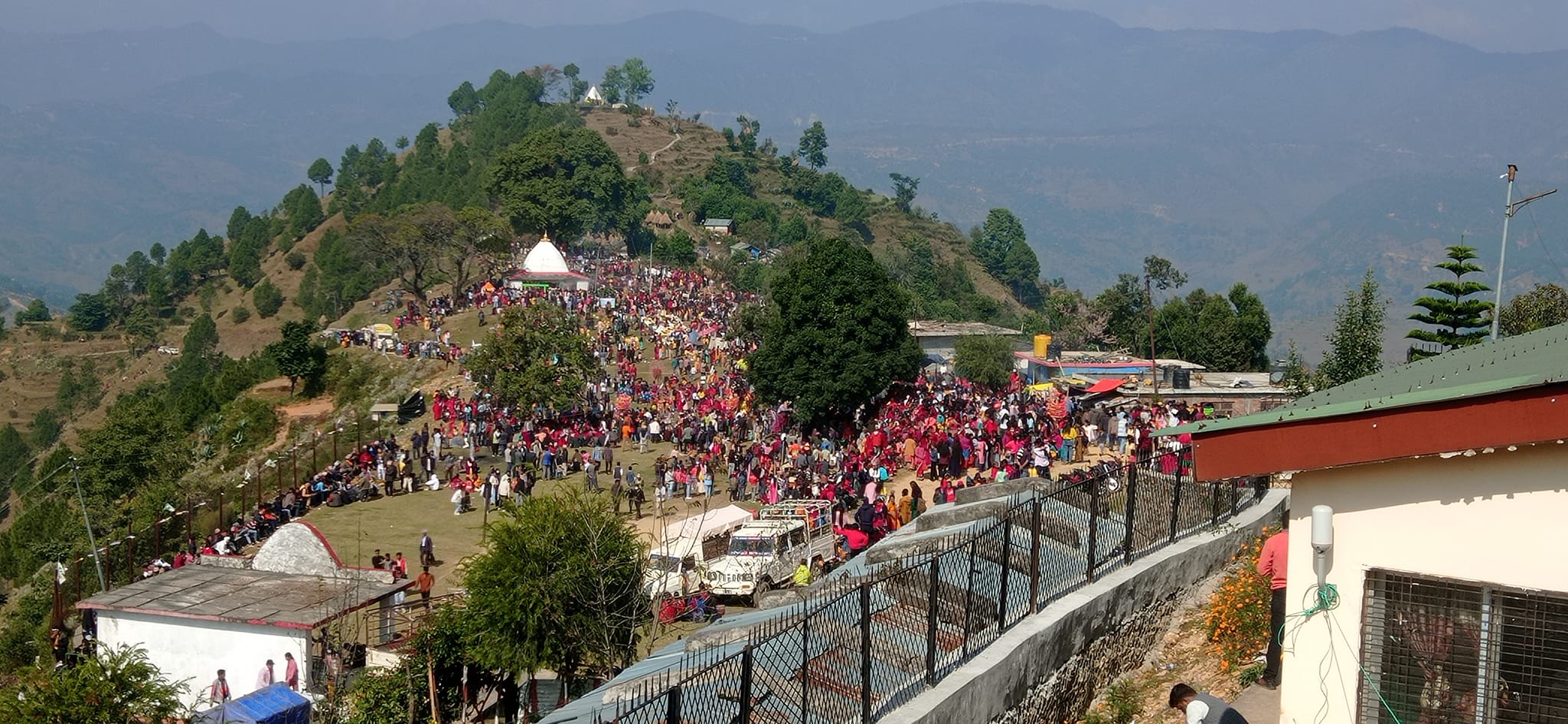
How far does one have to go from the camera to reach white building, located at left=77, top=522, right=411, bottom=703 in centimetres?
1709

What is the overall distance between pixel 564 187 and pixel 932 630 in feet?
262

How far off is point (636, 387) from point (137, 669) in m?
27.0

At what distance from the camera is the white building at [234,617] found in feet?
56.1

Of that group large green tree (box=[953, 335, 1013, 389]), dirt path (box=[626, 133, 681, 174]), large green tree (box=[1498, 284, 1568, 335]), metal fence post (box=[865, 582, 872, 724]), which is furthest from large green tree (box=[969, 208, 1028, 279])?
metal fence post (box=[865, 582, 872, 724])

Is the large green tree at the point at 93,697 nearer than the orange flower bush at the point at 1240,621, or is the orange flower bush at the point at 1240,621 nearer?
the orange flower bush at the point at 1240,621

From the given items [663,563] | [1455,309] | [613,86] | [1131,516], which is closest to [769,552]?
[663,563]

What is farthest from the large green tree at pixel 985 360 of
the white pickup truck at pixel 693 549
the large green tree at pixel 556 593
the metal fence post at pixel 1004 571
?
the metal fence post at pixel 1004 571

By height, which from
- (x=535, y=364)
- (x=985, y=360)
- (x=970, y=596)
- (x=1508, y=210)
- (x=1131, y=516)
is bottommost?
(x=985, y=360)

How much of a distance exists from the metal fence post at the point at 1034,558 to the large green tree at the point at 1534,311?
33.4m

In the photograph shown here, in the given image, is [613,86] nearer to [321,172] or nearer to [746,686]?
[321,172]

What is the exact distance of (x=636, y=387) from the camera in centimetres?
4000

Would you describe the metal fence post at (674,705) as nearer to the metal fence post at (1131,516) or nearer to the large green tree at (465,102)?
the metal fence post at (1131,516)

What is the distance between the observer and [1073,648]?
29.5ft

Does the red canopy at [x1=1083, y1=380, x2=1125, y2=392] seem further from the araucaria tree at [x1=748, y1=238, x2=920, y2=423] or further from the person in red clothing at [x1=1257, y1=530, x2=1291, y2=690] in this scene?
the person in red clothing at [x1=1257, y1=530, x2=1291, y2=690]
